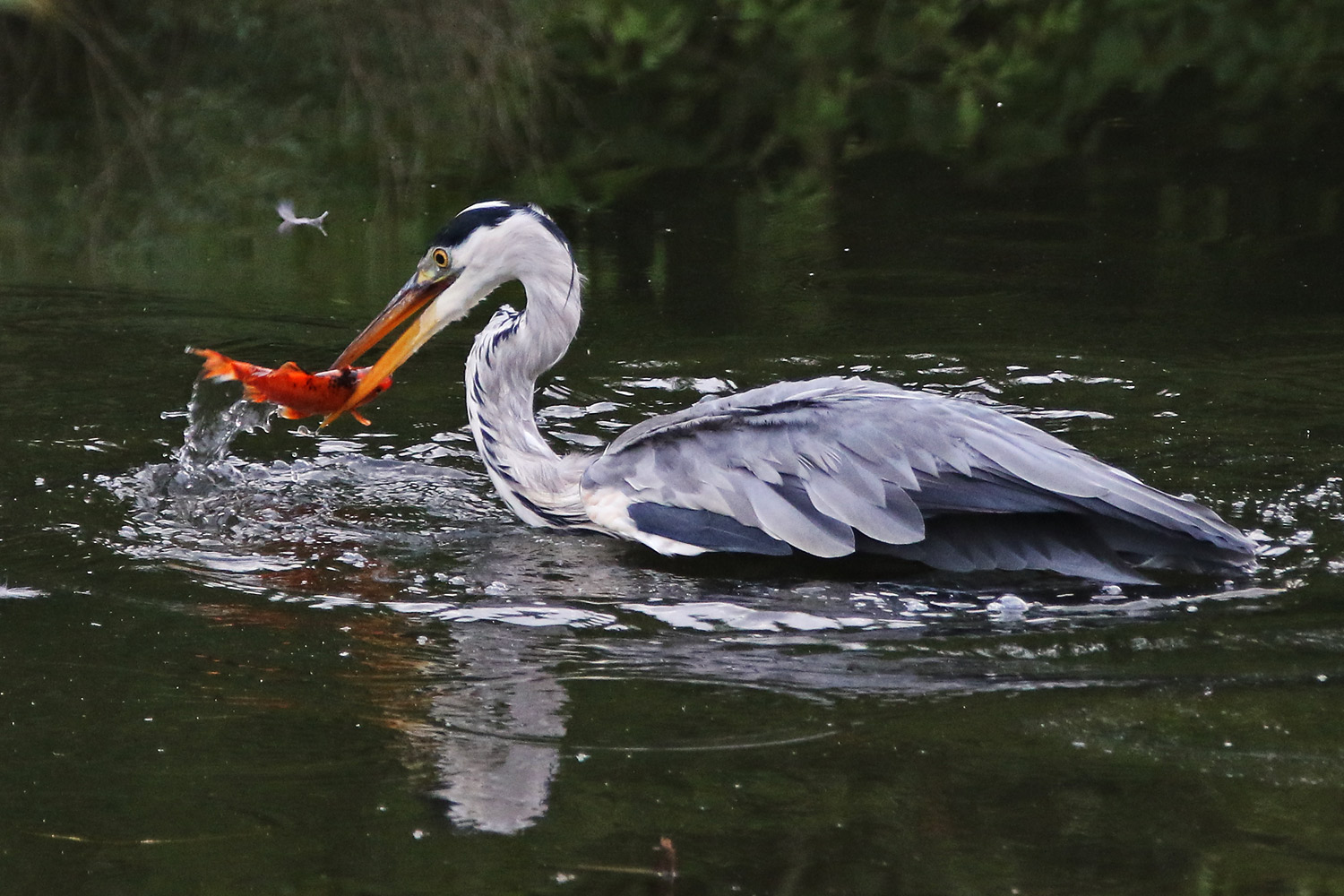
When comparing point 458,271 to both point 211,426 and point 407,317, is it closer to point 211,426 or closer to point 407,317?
point 407,317

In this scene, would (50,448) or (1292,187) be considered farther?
(1292,187)

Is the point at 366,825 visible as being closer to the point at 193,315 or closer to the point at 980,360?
the point at 980,360

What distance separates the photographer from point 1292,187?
10523 mm

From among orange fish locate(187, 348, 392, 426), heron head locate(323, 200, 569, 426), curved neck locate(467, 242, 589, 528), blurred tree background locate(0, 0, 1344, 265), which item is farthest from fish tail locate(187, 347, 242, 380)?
blurred tree background locate(0, 0, 1344, 265)

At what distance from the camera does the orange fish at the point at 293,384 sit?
6.21 metres

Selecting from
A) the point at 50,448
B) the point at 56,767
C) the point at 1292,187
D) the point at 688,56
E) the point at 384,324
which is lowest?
the point at 56,767

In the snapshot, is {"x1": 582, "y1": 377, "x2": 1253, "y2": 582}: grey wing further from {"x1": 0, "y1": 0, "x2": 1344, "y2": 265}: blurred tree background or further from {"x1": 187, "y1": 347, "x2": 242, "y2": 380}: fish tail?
{"x1": 0, "y1": 0, "x2": 1344, "y2": 265}: blurred tree background

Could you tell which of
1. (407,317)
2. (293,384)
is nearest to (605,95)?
(407,317)

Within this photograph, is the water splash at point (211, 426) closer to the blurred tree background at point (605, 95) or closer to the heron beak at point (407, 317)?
the heron beak at point (407, 317)

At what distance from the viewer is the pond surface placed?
3891mm

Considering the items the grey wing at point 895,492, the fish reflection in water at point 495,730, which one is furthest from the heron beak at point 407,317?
the fish reflection in water at point 495,730

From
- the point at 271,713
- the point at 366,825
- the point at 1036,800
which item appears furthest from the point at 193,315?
the point at 1036,800

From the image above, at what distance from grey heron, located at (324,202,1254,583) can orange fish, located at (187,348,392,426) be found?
2.26ft

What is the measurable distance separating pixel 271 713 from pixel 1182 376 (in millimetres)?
4338
